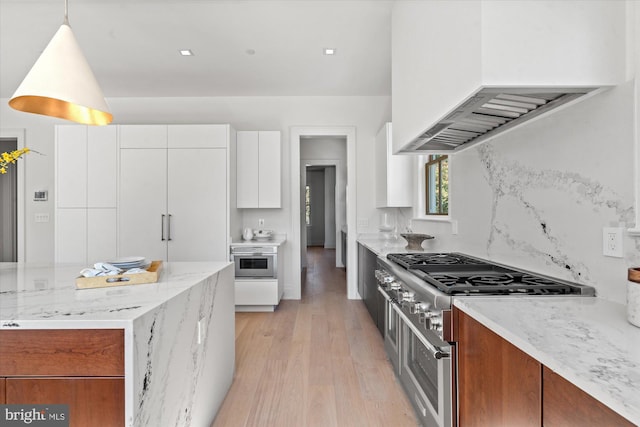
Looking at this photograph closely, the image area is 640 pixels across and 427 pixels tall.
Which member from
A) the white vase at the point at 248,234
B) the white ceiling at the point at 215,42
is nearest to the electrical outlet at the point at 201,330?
the white ceiling at the point at 215,42

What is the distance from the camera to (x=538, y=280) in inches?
58.7

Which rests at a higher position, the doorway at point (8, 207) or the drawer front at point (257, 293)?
the doorway at point (8, 207)

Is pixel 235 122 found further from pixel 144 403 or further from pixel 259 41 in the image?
pixel 144 403

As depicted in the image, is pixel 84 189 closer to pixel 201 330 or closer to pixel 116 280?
pixel 116 280

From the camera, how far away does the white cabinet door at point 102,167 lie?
3922 millimetres

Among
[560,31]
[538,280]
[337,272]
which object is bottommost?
[337,272]

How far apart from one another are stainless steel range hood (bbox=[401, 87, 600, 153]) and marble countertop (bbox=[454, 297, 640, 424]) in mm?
780

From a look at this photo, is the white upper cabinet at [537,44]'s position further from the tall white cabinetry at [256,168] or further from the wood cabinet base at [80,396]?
the tall white cabinetry at [256,168]

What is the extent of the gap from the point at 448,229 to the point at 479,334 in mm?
1798

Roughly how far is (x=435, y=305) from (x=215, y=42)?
3088 mm

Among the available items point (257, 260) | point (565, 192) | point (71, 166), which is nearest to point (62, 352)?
point (565, 192)

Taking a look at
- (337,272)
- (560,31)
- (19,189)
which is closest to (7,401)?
(560,31)

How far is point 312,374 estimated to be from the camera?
2404 millimetres

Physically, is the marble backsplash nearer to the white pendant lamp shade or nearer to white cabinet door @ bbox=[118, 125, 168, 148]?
the white pendant lamp shade
